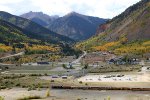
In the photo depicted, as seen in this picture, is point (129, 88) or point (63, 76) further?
point (63, 76)

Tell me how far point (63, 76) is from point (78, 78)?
800cm

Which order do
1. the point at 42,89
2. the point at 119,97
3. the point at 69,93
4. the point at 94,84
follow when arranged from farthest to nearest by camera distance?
the point at 94,84, the point at 42,89, the point at 69,93, the point at 119,97

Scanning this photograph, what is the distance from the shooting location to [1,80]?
561 feet

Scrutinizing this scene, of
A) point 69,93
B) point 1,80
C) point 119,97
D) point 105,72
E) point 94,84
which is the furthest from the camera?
point 105,72

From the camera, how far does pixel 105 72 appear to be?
198750mm

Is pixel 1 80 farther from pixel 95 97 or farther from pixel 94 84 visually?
pixel 95 97

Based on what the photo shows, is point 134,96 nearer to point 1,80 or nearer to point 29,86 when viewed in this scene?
point 29,86

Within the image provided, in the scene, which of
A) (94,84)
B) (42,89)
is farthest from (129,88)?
(42,89)

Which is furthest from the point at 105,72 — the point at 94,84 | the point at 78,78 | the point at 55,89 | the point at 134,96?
the point at 134,96

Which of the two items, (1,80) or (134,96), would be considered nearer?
(134,96)

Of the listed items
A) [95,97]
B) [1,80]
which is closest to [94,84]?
[95,97]

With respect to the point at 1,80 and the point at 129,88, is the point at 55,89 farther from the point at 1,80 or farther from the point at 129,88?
the point at 1,80

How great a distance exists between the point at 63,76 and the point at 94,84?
1227 inches

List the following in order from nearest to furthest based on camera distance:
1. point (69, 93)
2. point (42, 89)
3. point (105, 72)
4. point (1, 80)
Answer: point (69, 93) < point (42, 89) < point (1, 80) < point (105, 72)
